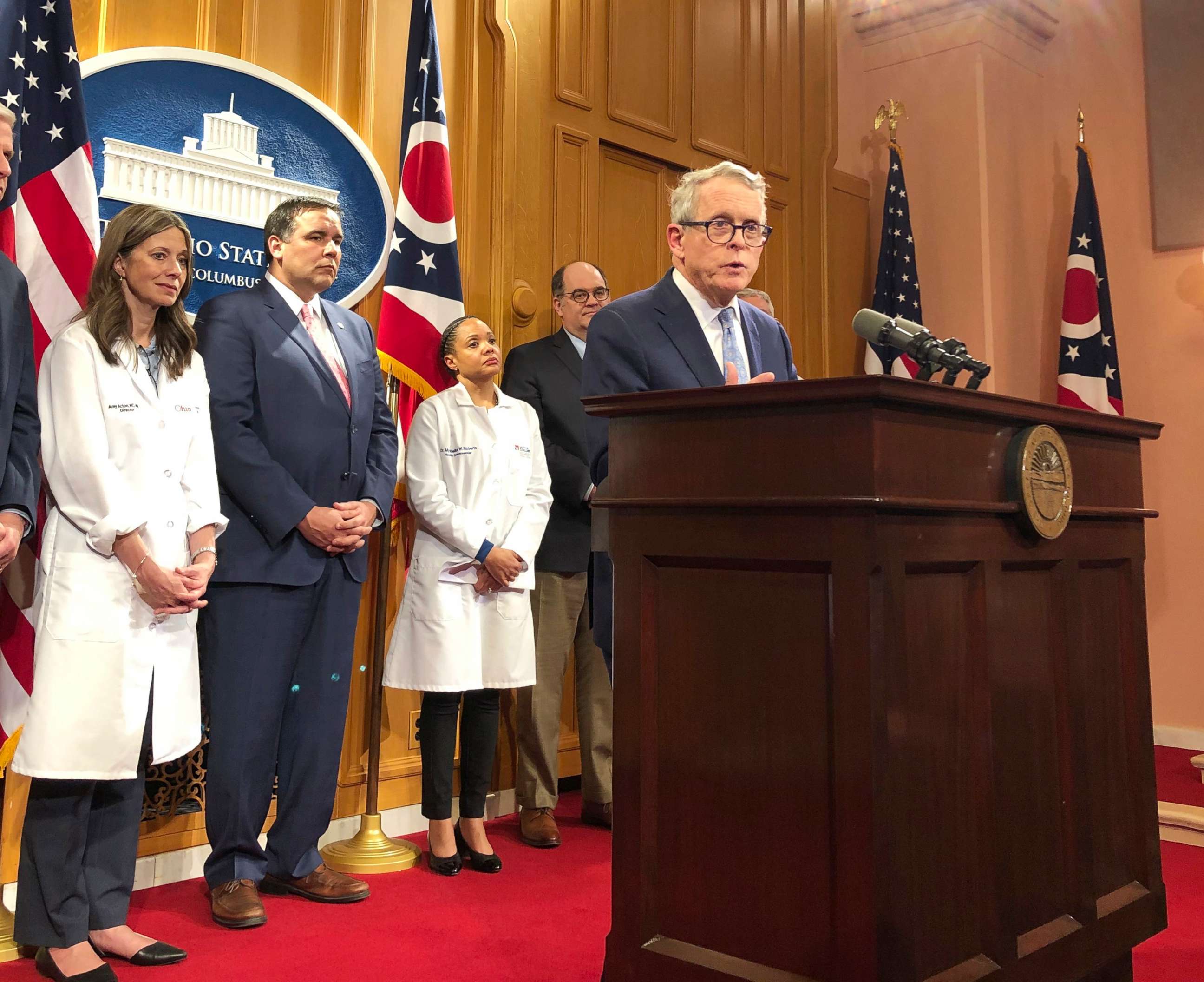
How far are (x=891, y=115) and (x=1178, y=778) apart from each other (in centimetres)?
350

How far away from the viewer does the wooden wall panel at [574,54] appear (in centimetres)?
440

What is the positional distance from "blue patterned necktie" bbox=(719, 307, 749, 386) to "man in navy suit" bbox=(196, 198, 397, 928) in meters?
1.20

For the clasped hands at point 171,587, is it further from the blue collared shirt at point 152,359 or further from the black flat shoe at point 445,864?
the black flat shoe at point 445,864

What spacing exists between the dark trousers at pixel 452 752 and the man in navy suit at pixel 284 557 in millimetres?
332

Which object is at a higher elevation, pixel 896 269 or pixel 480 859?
pixel 896 269

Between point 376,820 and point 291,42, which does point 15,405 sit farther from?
point 291,42

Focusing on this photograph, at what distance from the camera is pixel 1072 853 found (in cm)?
193

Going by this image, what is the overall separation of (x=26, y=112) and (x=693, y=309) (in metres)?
1.81

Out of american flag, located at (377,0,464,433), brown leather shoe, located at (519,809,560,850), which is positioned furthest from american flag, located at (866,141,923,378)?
brown leather shoe, located at (519,809,560,850)

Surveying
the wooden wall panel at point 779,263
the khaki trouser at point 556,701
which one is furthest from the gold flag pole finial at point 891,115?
the khaki trouser at point 556,701

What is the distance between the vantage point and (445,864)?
317 cm

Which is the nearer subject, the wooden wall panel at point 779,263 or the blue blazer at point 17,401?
the blue blazer at point 17,401

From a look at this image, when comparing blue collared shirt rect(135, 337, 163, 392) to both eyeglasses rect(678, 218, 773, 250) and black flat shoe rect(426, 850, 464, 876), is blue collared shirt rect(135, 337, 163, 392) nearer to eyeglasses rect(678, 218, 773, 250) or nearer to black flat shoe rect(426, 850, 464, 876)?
eyeglasses rect(678, 218, 773, 250)

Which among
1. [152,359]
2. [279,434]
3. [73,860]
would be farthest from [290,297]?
[73,860]
